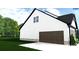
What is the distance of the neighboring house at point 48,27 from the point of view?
14802mm

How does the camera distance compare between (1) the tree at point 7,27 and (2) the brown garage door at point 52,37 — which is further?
(1) the tree at point 7,27

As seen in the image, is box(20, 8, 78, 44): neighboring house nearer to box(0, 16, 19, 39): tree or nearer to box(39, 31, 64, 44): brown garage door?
box(39, 31, 64, 44): brown garage door

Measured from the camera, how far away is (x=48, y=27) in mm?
16656

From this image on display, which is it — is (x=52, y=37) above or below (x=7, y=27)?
below

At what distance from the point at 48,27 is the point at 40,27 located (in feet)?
4.47

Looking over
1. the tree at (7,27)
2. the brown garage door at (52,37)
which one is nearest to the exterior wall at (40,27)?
the brown garage door at (52,37)

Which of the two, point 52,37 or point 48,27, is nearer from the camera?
point 52,37

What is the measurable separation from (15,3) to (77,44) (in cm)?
669

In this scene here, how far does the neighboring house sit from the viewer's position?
48.6 ft

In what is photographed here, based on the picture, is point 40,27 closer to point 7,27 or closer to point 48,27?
point 48,27

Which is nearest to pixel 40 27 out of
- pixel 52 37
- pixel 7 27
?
pixel 52 37

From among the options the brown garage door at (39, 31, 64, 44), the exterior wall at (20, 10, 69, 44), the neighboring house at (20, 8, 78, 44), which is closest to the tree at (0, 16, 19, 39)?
the exterior wall at (20, 10, 69, 44)

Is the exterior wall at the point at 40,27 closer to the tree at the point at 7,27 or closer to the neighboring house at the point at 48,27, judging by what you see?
the neighboring house at the point at 48,27

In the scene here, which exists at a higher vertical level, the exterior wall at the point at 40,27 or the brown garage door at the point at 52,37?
the exterior wall at the point at 40,27
